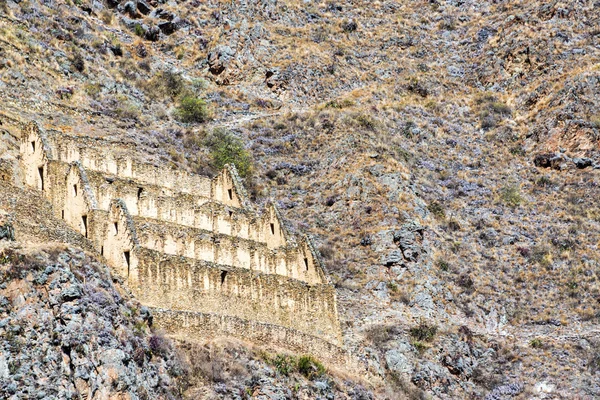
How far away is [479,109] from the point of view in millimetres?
99562

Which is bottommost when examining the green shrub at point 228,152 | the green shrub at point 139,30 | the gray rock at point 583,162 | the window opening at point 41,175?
the window opening at point 41,175

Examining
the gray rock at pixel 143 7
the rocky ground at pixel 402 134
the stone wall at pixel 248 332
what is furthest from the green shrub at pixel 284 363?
the gray rock at pixel 143 7

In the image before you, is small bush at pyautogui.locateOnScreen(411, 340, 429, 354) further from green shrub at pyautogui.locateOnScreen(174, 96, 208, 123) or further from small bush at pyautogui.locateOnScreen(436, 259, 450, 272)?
green shrub at pyautogui.locateOnScreen(174, 96, 208, 123)

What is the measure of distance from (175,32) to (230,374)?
238 ft

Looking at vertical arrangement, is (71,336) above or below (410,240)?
below

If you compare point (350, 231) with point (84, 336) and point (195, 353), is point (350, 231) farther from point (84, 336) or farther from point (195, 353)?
point (84, 336)

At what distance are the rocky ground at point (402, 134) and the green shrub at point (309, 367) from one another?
1.70 meters

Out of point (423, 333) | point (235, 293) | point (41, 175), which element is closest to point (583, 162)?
point (423, 333)

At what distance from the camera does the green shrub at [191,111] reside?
8875 centimetres

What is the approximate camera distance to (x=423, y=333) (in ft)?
196

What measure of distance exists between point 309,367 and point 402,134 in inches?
1925

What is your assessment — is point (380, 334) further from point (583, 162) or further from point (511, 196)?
point (583, 162)

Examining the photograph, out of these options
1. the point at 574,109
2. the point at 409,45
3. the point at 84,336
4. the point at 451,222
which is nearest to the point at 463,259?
the point at 451,222

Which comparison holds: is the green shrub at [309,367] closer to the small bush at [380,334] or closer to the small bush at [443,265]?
the small bush at [380,334]
